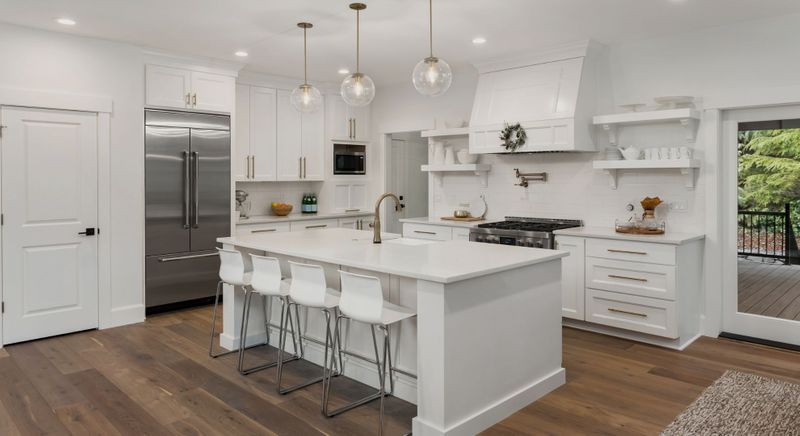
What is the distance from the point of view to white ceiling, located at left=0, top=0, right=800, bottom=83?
4086 mm

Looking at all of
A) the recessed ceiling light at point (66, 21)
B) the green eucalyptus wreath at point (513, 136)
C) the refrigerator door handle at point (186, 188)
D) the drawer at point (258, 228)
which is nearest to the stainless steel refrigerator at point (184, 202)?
the refrigerator door handle at point (186, 188)

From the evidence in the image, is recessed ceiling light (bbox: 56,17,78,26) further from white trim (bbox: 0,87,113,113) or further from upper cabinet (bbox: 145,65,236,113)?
upper cabinet (bbox: 145,65,236,113)

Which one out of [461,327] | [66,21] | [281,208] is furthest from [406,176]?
[461,327]

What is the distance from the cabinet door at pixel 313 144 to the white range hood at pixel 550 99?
90.0 inches

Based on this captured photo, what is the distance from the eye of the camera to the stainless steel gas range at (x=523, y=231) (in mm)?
5059

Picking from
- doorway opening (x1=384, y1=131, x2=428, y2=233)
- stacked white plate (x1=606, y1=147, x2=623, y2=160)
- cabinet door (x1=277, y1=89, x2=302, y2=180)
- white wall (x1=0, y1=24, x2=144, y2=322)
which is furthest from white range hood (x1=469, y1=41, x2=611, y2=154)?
white wall (x1=0, y1=24, x2=144, y2=322)

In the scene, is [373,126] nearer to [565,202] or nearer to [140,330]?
[565,202]

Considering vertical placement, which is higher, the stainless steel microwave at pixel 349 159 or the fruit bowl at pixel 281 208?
the stainless steel microwave at pixel 349 159

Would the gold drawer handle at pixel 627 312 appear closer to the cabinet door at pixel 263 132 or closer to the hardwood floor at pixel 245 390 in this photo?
the hardwood floor at pixel 245 390

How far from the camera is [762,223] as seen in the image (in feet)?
15.3

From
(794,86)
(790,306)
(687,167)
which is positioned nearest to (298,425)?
(687,167)

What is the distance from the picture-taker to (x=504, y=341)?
321 cm

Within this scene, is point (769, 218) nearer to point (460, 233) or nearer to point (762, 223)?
point (762, 223)

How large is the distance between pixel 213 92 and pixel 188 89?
27 centimetres
